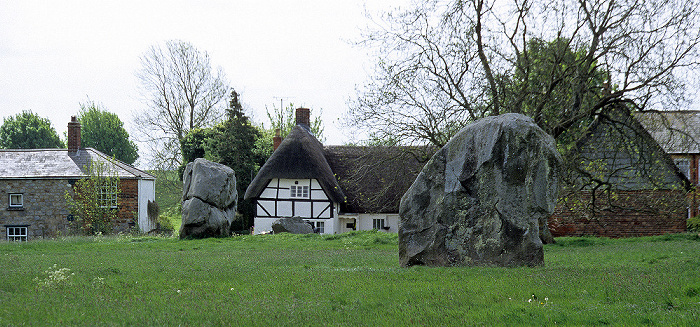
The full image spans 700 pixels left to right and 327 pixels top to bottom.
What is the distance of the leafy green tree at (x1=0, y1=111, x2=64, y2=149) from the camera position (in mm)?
59500

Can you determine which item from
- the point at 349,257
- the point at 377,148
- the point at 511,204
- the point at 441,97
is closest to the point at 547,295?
the point at 511,204

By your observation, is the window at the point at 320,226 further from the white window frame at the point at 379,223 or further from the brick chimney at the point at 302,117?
the brick chimney at the point at 302,117

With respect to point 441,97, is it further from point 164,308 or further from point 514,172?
point 164,308

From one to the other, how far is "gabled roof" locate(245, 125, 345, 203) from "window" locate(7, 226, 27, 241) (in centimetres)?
1234

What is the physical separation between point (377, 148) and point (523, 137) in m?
10.9

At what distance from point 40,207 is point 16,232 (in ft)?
6.68

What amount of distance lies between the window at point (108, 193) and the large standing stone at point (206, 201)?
804 centimetres

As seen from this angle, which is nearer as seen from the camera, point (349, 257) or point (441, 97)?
point (349, 257)

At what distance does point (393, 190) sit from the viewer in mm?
33250

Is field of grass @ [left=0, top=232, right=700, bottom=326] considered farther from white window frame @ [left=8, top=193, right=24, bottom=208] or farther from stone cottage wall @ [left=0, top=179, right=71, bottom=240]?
white window frame @ [left=8, top=193, right=24, bottom=208]

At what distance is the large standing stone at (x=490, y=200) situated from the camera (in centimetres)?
1038

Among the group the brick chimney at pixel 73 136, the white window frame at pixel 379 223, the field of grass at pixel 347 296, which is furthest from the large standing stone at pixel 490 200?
the brick chimney at pixel 73 136

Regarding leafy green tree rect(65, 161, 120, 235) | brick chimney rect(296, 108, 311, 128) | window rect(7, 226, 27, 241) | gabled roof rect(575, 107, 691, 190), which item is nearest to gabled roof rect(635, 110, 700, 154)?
gabled roof rect(575, 107, 691, 190)

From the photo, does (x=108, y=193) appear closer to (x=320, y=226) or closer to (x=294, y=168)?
(x=294, y=168)
